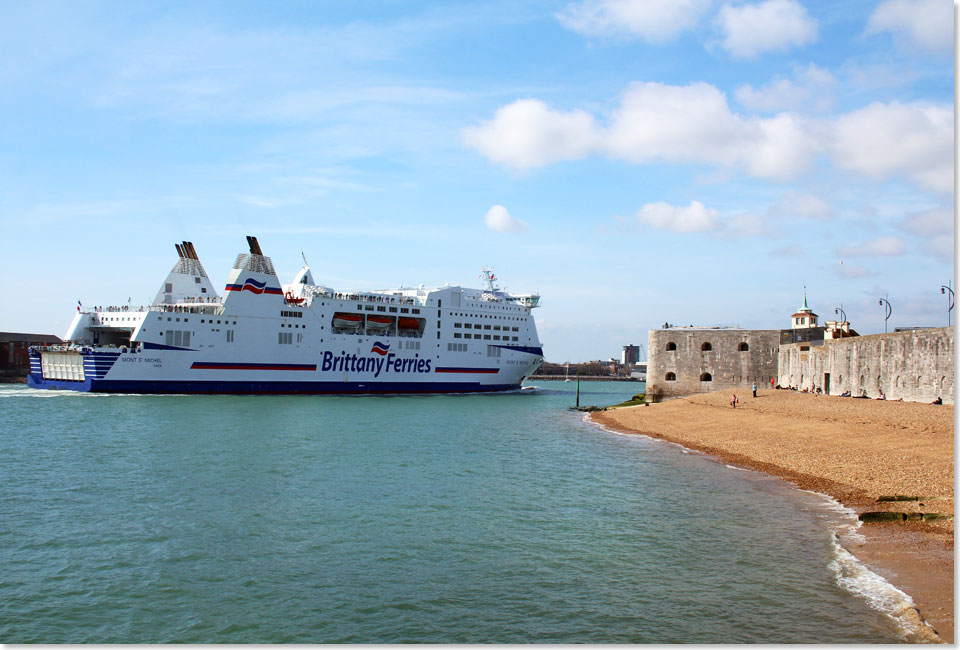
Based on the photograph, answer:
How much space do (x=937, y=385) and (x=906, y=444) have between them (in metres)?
5.28

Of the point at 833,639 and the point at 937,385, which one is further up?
the point at 937,385

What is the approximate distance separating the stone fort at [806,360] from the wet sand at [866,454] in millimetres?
979

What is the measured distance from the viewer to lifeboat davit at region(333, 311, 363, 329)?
47.0 meters

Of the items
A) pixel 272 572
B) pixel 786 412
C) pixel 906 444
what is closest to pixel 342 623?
pixel 272 572

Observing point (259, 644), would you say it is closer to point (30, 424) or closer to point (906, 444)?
point (906, 444)

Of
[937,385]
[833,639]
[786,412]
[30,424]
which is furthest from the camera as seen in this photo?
[30,424]

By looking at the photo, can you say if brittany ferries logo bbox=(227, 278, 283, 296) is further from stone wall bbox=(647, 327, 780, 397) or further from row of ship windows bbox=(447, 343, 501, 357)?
stone wall bbox=(647, 327, 780, 397)

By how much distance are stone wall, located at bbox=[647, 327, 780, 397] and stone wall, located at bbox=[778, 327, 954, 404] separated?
Result: 630cm

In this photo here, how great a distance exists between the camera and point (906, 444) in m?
15.3

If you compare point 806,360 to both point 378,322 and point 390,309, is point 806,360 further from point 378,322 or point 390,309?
point 378,322

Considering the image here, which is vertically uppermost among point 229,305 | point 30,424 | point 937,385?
point 229,305

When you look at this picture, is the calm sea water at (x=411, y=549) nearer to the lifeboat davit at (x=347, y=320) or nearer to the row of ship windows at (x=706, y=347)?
the row of ship windows at (x=706, y=347)

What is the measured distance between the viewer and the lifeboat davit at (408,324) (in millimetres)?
49562

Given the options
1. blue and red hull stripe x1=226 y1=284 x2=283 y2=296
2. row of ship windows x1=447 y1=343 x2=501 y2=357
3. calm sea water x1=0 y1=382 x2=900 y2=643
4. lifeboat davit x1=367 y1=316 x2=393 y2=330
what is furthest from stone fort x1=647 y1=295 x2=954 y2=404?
blue and red hull stripe x1=226 y1=284 x2=283 y2=296
